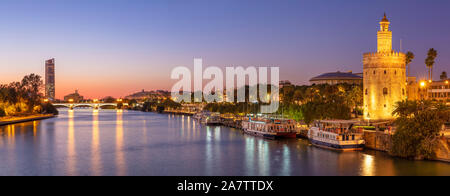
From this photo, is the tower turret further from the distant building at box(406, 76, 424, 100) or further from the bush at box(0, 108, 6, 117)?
the bush at box(0, 108, 6, 117)

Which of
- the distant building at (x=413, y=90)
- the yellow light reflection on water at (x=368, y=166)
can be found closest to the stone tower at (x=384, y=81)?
the yellow light reflection on water at (x=368, y=166)

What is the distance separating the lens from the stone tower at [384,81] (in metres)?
47.9

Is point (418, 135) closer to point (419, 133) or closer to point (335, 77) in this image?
point (419, 133)

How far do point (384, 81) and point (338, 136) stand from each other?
16.3 m

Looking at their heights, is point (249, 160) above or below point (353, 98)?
below

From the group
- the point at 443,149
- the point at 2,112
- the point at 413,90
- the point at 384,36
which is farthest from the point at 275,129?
the point at 2,112

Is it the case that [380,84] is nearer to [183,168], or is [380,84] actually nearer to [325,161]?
[325,161]

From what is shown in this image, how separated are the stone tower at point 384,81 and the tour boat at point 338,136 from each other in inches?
456

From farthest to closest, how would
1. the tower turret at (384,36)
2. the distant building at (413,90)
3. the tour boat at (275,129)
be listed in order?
the distant building at (413,90)
the tower turret at (384,36)
the tour boat at (275,129)

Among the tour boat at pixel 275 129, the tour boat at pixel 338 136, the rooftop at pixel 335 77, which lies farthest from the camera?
the rooftop at pixel 335 77

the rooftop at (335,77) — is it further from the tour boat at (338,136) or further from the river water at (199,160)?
the tour boat at (338,136)

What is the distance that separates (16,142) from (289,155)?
102 feet

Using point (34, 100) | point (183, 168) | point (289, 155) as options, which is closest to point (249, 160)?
point (289, 155)
